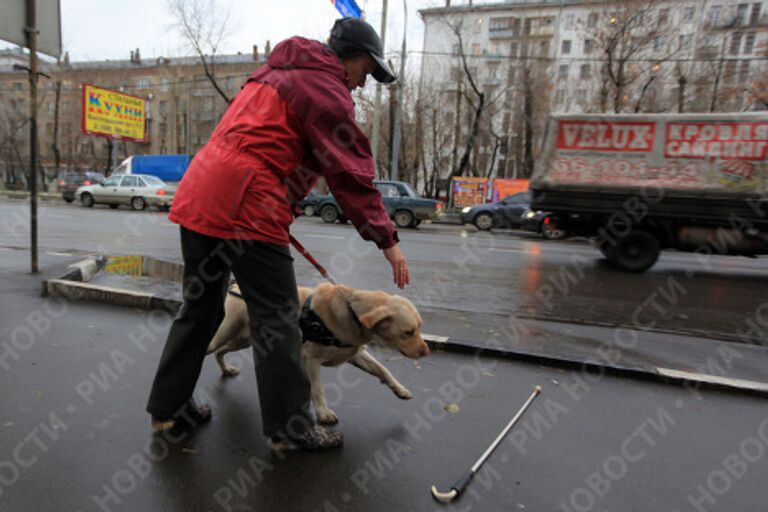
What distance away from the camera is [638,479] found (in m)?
2.32

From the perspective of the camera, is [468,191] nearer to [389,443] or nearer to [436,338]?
[436,338]

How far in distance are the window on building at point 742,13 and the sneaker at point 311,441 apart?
3324cm

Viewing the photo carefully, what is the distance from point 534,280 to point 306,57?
6.60m

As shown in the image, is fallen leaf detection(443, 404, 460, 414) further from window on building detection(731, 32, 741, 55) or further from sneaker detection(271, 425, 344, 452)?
window on building detection(731, 32, 741, 55)

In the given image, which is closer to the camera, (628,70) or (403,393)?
(403,393)

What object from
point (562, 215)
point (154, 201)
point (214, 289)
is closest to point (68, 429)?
point (214, 289)

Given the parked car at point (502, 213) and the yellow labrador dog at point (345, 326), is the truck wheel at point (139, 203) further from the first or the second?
the yellow labrador dog at point (345, 326)

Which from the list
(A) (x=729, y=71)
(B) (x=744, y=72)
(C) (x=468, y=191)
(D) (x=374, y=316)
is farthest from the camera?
(C) (x=468, y=191)

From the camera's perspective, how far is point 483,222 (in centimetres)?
1978

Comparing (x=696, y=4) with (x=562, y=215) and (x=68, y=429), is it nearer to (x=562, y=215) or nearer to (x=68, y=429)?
(x=562, y=215)

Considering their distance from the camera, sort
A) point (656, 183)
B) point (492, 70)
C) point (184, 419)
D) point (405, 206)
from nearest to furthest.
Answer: point (184, 419), point (656, 183), point (405, 206), point (492, 70)

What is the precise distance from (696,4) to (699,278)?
2828 cm

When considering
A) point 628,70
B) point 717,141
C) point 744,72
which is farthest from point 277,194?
point 744,72

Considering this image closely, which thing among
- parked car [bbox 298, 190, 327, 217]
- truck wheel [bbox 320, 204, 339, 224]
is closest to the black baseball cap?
truck wheel [bbox 320, 204, 339, 224]
